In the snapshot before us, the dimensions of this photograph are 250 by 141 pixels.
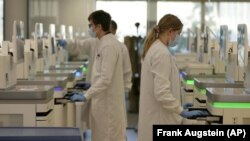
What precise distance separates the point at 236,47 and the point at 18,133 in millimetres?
3835

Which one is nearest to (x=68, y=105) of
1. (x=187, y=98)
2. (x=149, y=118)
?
(x=187, y=98)

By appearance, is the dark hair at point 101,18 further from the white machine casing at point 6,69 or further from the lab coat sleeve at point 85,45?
the lab coat sleeve at point 85,45

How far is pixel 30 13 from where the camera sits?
11000mm

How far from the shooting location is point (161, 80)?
13.7ft

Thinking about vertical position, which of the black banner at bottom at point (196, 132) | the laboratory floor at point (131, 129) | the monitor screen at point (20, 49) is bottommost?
the laboratory floor at point (131, 129)

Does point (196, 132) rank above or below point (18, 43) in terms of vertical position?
below

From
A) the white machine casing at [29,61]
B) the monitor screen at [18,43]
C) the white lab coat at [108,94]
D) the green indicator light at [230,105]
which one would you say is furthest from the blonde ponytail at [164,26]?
the white machine casing at [29,61]

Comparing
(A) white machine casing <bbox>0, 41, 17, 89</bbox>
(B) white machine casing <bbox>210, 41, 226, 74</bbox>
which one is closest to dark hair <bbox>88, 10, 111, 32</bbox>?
(A) white machine casing <bbox>0, 41, 17, 89</bbox>

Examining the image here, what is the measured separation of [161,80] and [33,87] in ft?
4.47

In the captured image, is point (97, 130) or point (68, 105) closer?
point (97, 130)

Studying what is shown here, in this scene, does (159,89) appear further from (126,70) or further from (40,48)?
(40,48)

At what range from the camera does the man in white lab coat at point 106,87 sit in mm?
5375

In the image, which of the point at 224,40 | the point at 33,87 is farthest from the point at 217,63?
the point at 33,87

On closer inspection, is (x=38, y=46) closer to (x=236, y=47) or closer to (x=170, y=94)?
(x=236, y=47)
